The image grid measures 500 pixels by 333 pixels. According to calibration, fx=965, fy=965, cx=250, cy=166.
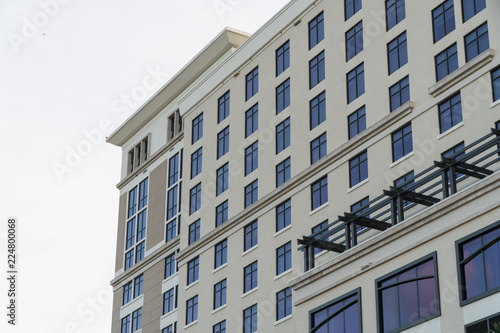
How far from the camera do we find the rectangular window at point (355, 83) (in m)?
49.2

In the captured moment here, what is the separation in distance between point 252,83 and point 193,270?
12108 millimetres

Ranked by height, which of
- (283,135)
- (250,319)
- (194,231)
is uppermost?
(283,135)

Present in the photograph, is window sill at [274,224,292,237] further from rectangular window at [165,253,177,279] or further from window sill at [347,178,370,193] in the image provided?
rectangular window at [165,253,177,279]

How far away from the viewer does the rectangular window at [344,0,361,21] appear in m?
50.7

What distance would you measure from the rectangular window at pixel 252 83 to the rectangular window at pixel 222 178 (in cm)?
448

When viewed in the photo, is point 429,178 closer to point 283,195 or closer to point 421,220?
point 421,220

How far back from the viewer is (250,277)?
53.4m

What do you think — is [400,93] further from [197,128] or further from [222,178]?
[197,128]

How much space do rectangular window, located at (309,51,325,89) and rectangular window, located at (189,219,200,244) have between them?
42.6ft

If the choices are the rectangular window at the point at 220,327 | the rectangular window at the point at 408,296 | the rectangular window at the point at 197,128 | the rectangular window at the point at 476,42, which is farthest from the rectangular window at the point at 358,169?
the rectangular window at the point at 197,128

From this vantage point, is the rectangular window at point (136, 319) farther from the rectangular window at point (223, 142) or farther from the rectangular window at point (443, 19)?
the rectangular window at point (443, 19)

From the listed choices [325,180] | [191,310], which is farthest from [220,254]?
[325,180]

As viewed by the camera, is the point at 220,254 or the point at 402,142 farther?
the point at 220,254

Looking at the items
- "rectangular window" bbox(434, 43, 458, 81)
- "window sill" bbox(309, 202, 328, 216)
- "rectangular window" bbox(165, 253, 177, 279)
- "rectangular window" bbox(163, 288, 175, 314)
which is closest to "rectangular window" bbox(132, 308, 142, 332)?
"rectangular window" bbox(163, 288, 175, 314)
